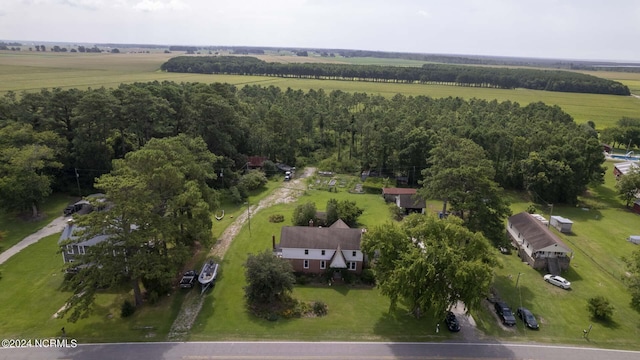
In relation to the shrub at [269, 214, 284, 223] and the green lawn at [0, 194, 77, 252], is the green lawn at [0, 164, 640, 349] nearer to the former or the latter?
the green lawn at [0, 194, 77, 252]

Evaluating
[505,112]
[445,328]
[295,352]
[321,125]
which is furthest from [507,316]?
[505,112]

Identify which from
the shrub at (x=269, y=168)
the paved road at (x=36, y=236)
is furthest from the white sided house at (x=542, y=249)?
the paved road at (x=36, y=236)

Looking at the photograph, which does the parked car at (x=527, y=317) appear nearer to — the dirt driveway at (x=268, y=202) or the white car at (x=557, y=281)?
the white car at (x=557, y=281)

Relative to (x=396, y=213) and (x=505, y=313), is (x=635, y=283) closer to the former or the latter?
(x=505, y=313)

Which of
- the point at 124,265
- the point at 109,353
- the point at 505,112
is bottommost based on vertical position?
the point at 109,353

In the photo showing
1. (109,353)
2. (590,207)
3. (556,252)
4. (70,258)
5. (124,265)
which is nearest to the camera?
(109,353)

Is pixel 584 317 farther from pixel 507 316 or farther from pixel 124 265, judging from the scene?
pixel 124 265
